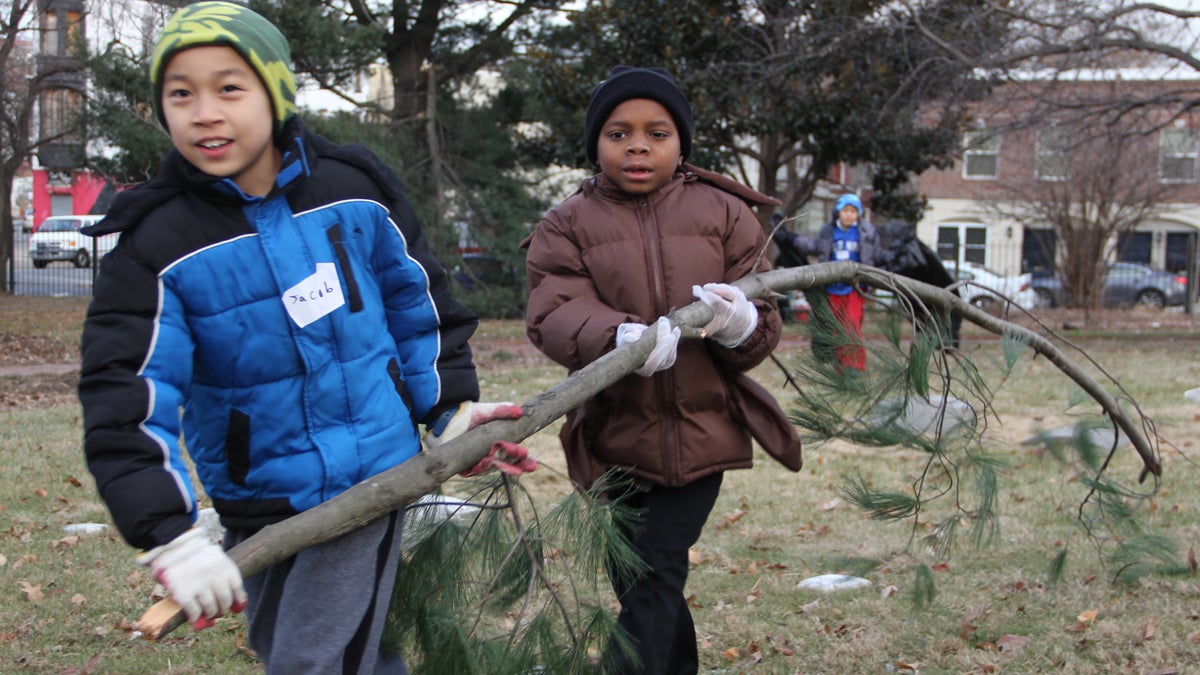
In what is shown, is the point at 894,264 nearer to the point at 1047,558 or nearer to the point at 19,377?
the point at 1047,558

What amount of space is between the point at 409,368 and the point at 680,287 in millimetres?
862

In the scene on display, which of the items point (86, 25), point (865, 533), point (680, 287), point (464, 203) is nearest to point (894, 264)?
point (865, 533)

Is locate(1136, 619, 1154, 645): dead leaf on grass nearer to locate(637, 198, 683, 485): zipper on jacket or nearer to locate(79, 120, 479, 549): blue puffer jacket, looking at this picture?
locate(637, 198, 683, 485): zipper on jacket

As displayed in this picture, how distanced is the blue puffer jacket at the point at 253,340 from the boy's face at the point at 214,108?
1.8 inches

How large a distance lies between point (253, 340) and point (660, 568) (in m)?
1.28

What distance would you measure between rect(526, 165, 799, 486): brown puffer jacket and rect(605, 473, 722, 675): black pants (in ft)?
0.26

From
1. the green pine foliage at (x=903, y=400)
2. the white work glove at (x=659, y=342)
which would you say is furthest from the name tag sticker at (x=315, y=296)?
the green pine foliage at (x=903, y=400)

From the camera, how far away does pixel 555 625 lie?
2529 mm

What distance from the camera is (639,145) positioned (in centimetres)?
294

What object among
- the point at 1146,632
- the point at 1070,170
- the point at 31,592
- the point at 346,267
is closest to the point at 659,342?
the point at 346,267

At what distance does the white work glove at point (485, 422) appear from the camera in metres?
2.29

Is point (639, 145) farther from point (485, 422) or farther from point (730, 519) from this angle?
point (730, 519)

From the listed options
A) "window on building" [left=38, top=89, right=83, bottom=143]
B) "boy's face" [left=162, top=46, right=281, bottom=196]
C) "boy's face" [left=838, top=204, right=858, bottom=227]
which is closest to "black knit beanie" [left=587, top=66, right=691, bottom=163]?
"boy's face" [left=162, top=46, right=281, bottom=196]

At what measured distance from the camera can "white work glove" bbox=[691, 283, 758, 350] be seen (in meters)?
2.80
